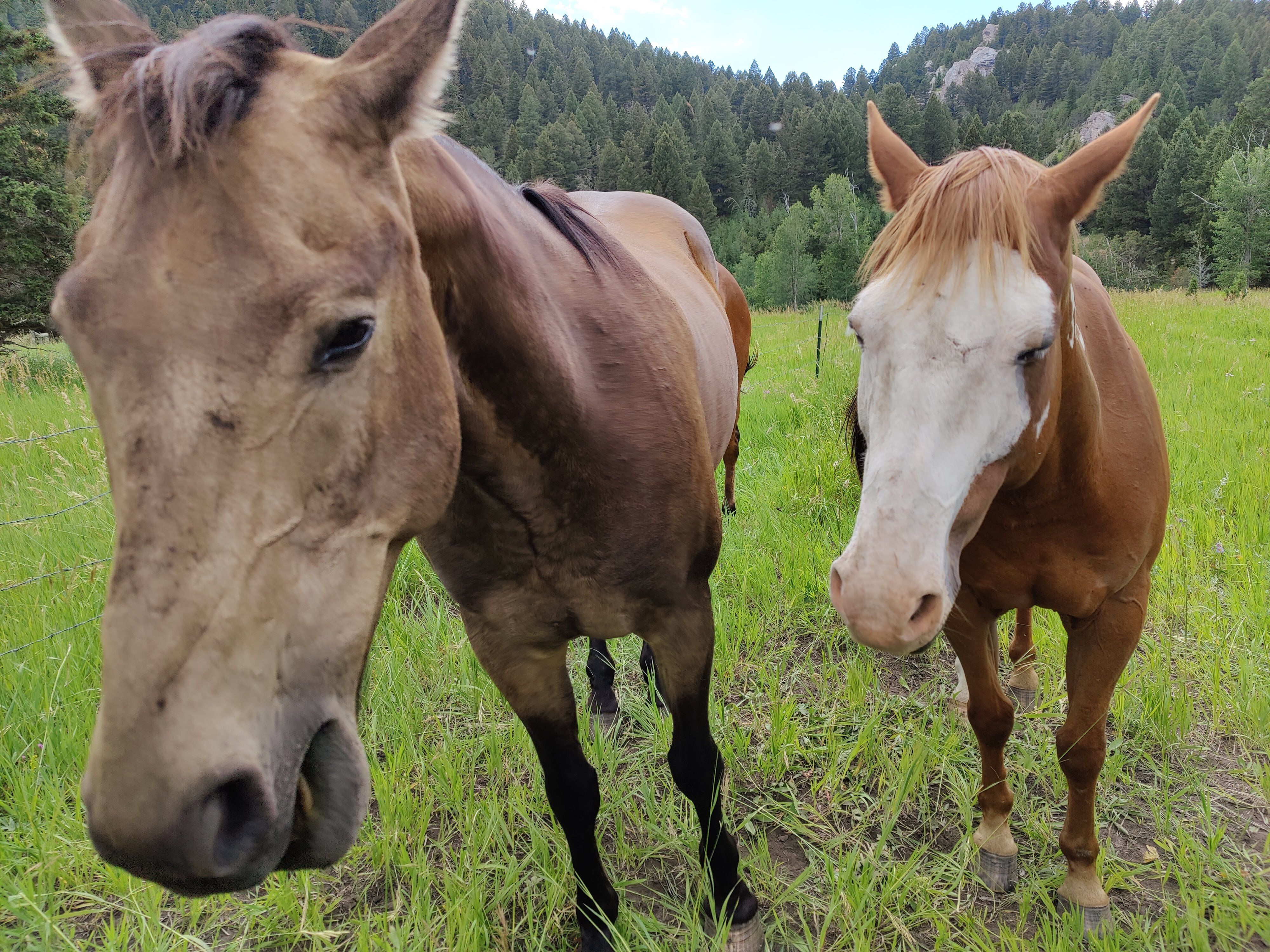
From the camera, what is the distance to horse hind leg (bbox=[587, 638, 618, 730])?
286 cm

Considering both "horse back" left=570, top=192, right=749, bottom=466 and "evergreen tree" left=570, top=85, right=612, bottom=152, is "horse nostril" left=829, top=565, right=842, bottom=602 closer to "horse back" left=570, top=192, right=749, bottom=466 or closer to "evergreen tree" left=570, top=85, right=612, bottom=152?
"horse back" left=570, top=192, right=749, bottom=466

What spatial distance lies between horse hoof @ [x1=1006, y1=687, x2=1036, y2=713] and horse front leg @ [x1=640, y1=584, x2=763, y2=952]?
148 centimetres

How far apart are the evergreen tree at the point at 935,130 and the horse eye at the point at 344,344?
219 feet

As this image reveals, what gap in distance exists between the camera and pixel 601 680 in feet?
9.68

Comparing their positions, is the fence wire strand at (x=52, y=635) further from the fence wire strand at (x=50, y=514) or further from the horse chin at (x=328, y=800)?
the horse chin at (x=328, y=800)

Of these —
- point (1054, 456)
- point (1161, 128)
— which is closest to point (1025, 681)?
point (1054, 456)

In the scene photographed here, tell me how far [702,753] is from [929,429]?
4.10 feet

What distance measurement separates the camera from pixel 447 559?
5.33 feet

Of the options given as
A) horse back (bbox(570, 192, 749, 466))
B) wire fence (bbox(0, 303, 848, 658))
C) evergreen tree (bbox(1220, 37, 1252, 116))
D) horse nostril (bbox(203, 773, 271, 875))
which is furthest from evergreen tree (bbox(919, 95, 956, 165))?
horse nostril (bbox(203, 773, 271, 875))

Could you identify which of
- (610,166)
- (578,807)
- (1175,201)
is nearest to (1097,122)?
(1175,201)

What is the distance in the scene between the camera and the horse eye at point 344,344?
90 cm

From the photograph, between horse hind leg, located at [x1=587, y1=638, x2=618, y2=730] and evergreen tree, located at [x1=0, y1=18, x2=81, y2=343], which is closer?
horse hind leg, located at [x1=587, y1=638, x2=618, y2=730]

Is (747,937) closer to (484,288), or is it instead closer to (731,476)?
(484,288)

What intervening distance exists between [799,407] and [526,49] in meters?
94.1
